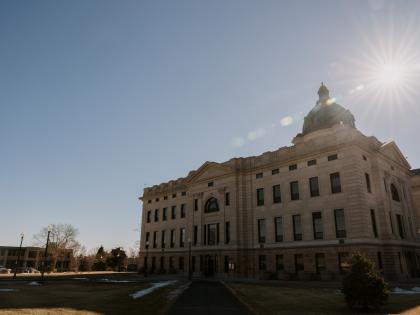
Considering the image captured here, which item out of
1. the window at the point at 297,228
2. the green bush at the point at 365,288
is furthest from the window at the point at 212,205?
the green bush at the point at 365,288

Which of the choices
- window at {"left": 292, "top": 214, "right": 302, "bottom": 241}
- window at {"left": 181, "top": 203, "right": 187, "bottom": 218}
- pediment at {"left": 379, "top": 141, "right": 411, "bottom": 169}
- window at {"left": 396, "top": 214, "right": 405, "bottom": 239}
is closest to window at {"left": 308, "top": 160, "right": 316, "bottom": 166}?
window at {"left": 292, "top": 214, "right": 302, "bottom": 241}

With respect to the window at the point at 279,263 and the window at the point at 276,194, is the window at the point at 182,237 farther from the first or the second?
the window at the point at 276,194

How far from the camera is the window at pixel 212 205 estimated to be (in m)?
53.5

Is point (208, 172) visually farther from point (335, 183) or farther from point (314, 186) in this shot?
point (335, 183)

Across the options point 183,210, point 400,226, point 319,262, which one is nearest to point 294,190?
point 319,262

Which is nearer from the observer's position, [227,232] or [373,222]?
[373,222]

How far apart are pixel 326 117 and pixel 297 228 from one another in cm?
1987

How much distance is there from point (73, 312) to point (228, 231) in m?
37.2

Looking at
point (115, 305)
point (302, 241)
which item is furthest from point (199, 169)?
point (115, 305)

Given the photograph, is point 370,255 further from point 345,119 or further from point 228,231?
point 345,119

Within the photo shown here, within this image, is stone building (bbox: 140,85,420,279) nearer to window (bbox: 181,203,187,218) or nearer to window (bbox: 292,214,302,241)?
window (bbox: 292,214,302,241)

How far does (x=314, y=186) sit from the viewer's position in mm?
42469

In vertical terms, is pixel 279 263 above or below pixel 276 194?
below

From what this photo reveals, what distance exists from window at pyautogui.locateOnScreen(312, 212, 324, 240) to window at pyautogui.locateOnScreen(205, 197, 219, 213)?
54.3 ft
